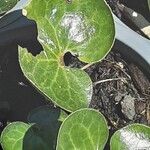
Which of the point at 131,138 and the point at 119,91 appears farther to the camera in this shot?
the point at 119,91

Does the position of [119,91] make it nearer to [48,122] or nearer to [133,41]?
[133,41]

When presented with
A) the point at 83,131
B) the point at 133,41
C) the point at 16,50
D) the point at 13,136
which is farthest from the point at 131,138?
the point at 16,50

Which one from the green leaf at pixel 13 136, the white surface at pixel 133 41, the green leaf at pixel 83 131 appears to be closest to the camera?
the green leaf at pixel 83 131

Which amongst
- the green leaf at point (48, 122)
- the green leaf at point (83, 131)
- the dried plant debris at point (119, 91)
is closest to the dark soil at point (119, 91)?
the dried plant debris at point (119, 91)

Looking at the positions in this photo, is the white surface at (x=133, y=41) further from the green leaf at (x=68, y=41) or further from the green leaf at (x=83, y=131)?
the green leaf at (x=83, y=131)

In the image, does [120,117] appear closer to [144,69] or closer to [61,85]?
[144,69]

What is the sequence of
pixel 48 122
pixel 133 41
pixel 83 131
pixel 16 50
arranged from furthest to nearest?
Answer: pixel 16 50 < pixel 133 41 < pixel 48 122 < pixel 83 131

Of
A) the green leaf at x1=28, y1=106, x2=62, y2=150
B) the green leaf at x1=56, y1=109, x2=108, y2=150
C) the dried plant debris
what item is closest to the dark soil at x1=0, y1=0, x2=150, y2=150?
the dried plant debris
